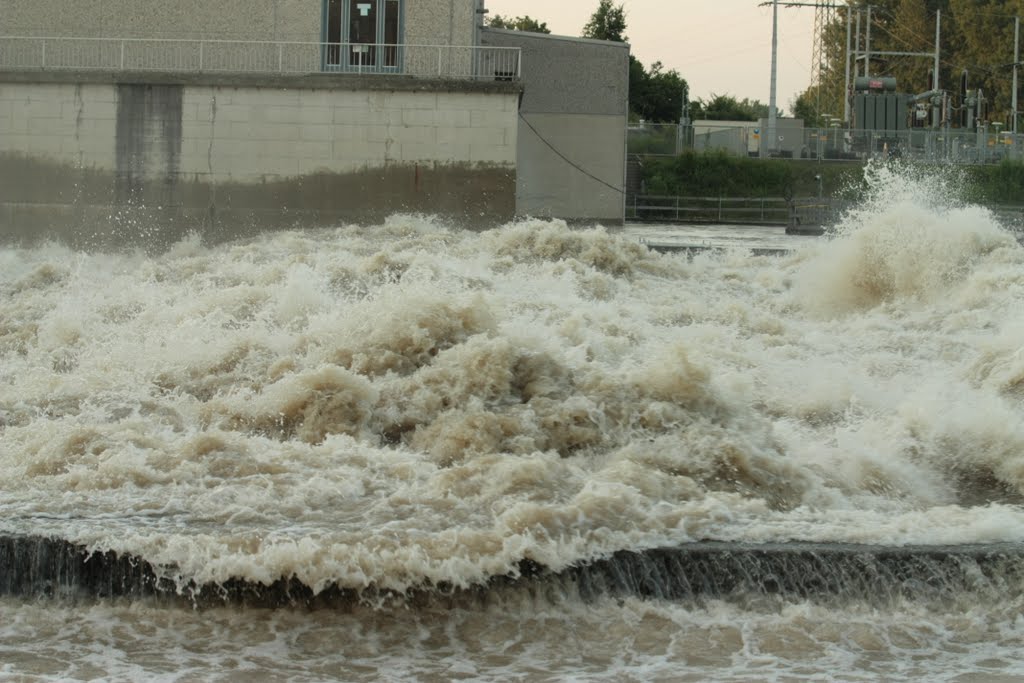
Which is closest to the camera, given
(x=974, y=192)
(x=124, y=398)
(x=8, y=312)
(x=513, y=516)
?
(x=513, y=516)

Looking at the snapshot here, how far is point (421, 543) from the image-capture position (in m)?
8.21

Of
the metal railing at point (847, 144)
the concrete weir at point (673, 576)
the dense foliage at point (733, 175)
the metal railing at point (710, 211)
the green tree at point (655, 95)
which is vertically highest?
the green tree at point (655, 95)

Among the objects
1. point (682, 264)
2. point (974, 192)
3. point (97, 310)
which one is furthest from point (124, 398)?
point (974, 192)

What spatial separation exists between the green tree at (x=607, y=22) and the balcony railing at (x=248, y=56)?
36920 millimetres

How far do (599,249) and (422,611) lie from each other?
1193 cm

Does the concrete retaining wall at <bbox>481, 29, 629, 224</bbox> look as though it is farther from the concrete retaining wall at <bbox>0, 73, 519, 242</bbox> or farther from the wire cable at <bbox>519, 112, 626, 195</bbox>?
the concrete retaining wall at <bbox>0, 73, 519, 242</bbox>

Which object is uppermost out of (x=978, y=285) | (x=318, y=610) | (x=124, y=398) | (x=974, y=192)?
(x=974, y=192)

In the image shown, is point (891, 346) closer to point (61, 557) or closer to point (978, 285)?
point (978, 285)

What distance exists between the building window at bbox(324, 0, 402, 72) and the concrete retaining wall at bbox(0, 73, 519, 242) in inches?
80.2

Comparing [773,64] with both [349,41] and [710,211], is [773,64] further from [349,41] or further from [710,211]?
[349,41]

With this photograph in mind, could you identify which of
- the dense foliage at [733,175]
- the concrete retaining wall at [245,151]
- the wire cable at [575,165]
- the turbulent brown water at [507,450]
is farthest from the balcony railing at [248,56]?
the dense foliage at [733,175]

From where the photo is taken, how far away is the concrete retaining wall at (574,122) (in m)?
28.7

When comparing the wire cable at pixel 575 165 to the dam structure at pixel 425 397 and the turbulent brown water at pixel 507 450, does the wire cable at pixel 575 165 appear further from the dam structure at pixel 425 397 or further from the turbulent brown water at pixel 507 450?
the turbulent brown water at pixel 507 450

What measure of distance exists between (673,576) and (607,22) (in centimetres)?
5426
